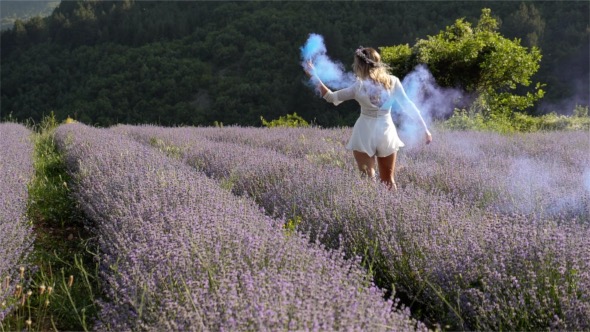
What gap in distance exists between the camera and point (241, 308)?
1895mm

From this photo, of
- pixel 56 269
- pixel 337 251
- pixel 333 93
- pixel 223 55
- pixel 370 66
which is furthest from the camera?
pixel 223 55

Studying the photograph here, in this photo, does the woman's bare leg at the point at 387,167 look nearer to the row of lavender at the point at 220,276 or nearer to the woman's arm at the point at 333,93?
the woman's arm at the point at 333,93

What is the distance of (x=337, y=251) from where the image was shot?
8.16ft

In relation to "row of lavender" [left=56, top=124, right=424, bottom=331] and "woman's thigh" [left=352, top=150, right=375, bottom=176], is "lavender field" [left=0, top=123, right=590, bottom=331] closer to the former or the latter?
"row of lavender" [left=56, top=124, right=424, bottom=331]

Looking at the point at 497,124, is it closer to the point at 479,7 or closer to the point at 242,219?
the point at 242,219

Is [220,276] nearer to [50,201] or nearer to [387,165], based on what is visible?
[387,165]

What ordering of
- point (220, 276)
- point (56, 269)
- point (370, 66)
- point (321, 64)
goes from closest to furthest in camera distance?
point (220, 276), point (56, 269), point (370, 66), point (321, 64)

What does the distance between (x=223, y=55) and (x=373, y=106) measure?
90.8 ft

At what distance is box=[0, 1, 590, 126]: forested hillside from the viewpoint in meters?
23.7

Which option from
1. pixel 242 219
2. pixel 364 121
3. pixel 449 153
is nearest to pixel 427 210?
pixel 242 219

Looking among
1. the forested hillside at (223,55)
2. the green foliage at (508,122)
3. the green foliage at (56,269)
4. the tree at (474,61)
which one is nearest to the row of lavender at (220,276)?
the green foliage at (56,269)

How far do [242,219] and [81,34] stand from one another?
126ft

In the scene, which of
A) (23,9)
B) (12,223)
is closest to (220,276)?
(12,223)

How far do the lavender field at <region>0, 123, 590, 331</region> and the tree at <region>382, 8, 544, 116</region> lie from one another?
743 centimetres
